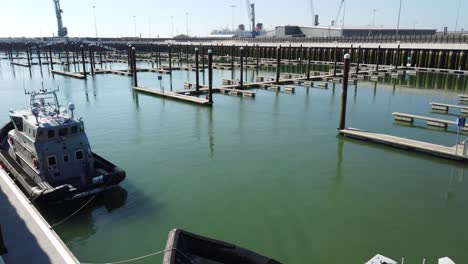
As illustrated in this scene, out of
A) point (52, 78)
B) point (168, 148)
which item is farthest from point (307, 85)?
point (52, 78)

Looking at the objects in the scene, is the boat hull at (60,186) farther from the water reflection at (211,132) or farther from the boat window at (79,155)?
the water reflection at (211,132)

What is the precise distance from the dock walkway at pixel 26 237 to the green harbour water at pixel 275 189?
1.56 metres

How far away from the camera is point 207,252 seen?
964 centimetres

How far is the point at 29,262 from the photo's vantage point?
9.44 meters

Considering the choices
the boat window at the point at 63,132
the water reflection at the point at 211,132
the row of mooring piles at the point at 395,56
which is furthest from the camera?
the row of mooring piles at the point at 395,56

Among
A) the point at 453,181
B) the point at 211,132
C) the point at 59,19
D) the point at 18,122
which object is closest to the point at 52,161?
the point at 18,122

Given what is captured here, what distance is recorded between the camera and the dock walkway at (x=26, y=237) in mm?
9625

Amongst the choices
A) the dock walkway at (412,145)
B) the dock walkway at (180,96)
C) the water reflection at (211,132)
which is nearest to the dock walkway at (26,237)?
the water reflection at (211,132)

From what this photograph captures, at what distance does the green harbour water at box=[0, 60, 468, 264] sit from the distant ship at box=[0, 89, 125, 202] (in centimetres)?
103

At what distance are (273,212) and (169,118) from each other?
698 inches

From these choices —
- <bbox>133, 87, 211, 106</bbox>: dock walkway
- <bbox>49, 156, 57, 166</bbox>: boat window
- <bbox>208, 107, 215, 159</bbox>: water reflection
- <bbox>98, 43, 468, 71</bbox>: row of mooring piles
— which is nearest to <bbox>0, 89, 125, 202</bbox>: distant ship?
<bbox>49, 156, 57, 166</bbox>: boat window

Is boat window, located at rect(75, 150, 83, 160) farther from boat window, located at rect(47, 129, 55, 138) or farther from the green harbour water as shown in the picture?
the green harbour water

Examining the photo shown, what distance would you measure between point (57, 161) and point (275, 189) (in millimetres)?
9233

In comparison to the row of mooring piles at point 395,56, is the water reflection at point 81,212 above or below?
below
